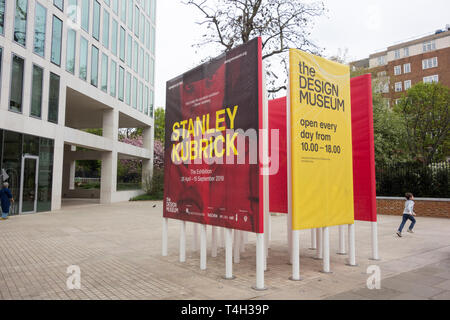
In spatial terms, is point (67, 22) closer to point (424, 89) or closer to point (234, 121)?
point (234, 121)

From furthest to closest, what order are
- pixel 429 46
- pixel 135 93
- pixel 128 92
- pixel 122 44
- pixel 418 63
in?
pixel 429 46 < pixel 418 63 < pixel 135 93 < pixel 128 92 < pixel 122 44

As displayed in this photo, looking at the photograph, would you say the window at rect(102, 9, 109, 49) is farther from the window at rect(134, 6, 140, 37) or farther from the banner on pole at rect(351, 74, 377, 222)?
the banner on pole at rect(351, 74, 377, 222)

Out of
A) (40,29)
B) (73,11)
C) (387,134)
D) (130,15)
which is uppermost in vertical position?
(130,15)

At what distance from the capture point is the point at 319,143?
612 centimetres

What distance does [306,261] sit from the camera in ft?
23.7

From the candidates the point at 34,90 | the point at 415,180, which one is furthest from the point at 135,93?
the point at 415,180

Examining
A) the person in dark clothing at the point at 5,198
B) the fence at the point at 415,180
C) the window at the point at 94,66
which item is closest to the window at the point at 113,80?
the window at the point at 94,66

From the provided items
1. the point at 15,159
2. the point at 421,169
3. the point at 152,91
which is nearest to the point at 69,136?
the point at 15,159

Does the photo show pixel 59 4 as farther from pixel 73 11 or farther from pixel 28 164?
pixel 28 164

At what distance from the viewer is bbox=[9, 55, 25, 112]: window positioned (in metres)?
16.8

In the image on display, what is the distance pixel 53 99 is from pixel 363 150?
18.6 meters

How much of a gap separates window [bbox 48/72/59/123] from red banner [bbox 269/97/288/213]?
1594 centimetres

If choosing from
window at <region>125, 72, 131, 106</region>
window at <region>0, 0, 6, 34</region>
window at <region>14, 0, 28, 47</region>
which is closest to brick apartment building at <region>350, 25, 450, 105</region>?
window at <region>125, 72, 131, 106</region>

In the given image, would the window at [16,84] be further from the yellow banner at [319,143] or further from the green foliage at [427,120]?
the green foliage at [427,120]
